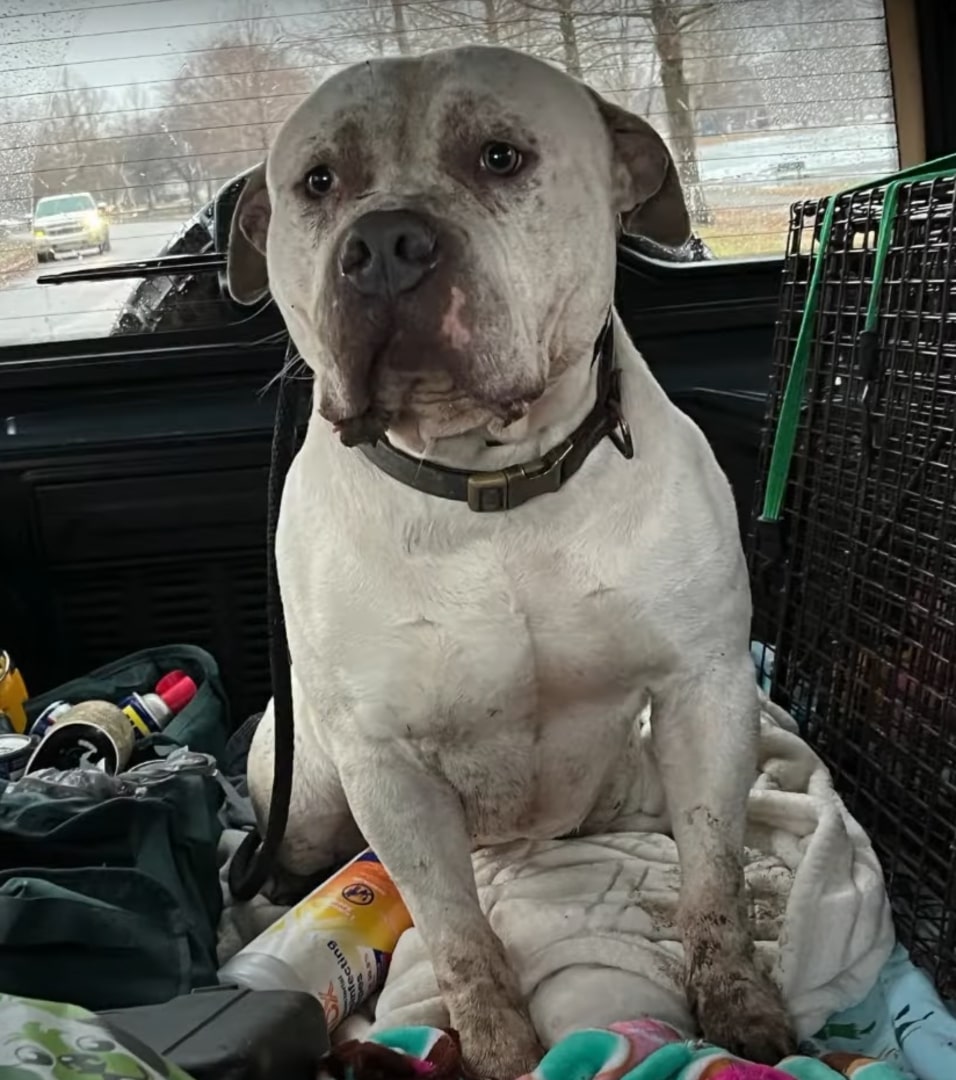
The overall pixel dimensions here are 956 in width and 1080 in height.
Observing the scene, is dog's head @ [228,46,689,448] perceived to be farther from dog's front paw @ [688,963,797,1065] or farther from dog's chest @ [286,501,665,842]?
dog's front paw @ [688,963,797,1065]

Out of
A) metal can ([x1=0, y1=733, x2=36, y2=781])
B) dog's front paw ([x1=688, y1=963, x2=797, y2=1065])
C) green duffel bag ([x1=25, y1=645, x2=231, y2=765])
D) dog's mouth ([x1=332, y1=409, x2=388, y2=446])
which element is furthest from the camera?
green duffel bag ([x1=25, y1=645, x2=231, y2=765])

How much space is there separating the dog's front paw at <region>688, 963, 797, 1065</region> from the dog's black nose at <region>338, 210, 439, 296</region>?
0.76 meters

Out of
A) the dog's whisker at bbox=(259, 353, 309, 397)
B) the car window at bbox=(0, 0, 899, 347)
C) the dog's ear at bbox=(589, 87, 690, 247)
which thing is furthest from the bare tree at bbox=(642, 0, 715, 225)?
the dog's whisker at bbox=(259, 353, 309, 397)

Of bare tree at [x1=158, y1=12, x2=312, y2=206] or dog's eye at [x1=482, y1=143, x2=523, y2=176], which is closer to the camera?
dog's eye at [x1=482, y1=143, x2=523, y2=176]

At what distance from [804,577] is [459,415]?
0.79 metres

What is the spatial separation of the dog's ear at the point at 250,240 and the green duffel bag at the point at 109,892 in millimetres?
601

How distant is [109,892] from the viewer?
57.7 inches

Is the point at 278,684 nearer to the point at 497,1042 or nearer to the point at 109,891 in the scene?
the point at 109,891

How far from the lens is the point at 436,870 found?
1379 mm

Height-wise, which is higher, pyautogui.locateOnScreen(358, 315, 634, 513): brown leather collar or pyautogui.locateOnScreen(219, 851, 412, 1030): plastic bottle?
pyautogui.locateOnScreen(358, 315, 634, 513): brown leather collar

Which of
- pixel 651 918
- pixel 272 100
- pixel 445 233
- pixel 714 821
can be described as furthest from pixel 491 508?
pixel 272 100

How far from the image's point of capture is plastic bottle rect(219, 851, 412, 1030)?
145cm

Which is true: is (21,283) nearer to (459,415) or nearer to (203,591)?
(203,591)

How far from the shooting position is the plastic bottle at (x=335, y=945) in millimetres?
1453
